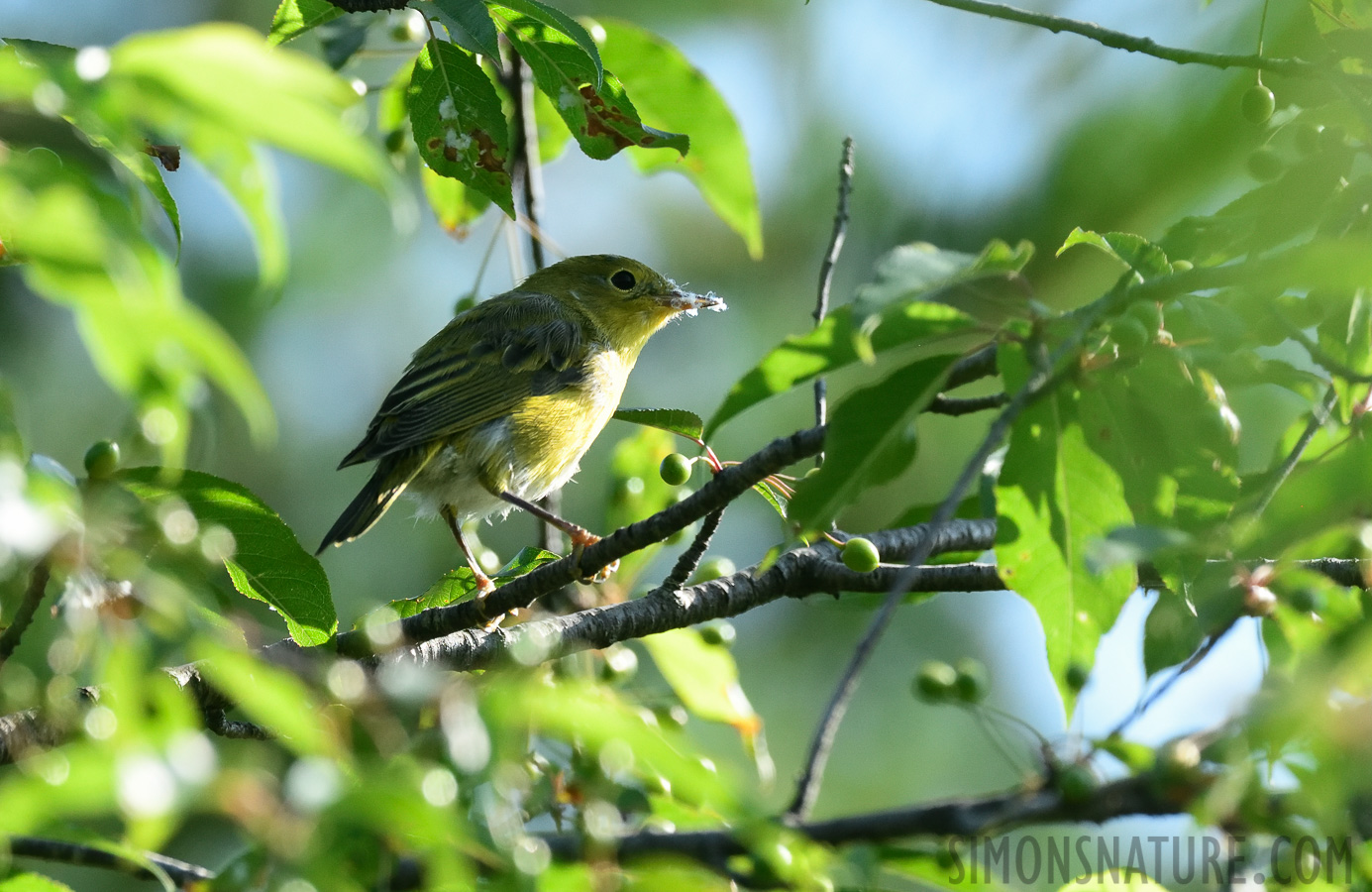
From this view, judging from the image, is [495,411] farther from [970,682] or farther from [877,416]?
[877,416]

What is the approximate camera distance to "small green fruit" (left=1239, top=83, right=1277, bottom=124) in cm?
303

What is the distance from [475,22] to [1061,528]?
153cm

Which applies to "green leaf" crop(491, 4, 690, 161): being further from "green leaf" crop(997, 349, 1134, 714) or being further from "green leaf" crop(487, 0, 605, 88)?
"green leaf" crop(997, 349, 1134, 714)

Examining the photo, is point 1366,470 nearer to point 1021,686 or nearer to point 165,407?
point 165,407

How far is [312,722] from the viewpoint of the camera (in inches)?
49.1

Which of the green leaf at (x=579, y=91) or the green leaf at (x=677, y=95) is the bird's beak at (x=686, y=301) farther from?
the green leaf at (x=579, y=91)

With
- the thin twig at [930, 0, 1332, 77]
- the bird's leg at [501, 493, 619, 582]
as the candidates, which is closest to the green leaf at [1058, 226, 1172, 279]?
the thin twig at [930, 0, 1332, 77]

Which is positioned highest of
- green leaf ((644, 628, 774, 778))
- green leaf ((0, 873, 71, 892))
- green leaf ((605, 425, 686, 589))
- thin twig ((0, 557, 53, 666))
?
A: green leaf ((605, 425, 686, 589))

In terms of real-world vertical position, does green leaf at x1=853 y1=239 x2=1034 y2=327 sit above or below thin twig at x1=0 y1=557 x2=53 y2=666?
above

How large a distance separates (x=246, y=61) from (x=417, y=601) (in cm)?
270

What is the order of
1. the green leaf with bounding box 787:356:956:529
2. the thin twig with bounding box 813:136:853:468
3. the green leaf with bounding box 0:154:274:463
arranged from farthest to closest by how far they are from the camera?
the thin twig with bounding box 813:136:853:468, the green leaf with bounding box 787:356:956:529, the green leaf with bounding box 0:154:274:463

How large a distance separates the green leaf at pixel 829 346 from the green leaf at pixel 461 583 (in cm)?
172

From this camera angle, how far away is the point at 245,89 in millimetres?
1127

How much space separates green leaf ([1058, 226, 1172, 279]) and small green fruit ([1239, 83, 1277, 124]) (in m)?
1.21
